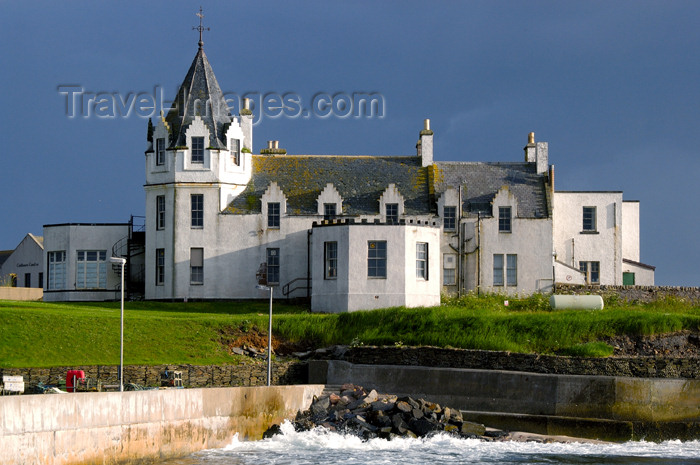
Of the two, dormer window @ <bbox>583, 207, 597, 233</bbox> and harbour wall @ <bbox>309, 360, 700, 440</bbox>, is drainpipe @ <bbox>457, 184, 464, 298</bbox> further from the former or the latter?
harbour wall @ <bbox>309, 360, 700, 440</bbox>

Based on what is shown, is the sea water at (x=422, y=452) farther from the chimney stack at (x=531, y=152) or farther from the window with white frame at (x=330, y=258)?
the chimney stack at (x=531, y=152)

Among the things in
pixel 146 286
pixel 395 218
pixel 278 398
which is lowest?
pixel 278 398

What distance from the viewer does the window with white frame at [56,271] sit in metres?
55.6

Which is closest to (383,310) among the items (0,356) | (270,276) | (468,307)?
(468,307)

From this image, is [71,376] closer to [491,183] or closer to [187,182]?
[187,182]

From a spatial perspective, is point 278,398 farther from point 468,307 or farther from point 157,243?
point 157,243

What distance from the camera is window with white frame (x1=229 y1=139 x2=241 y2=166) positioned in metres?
54.5

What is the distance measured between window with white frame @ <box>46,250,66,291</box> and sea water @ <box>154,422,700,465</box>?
25451mm

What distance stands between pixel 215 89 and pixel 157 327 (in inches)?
671

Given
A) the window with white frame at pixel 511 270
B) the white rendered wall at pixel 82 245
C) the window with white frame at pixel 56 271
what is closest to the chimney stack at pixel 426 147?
the window with white frame at pixel 511 270

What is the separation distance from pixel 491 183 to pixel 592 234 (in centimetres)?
614

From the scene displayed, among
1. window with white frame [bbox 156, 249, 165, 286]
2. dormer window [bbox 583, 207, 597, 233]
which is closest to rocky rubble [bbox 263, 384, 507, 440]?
window with white frame [bbox 156, 249, 165, 286]

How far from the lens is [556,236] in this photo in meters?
56.0

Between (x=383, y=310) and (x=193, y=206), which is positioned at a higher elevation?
(x=193, y=206)
